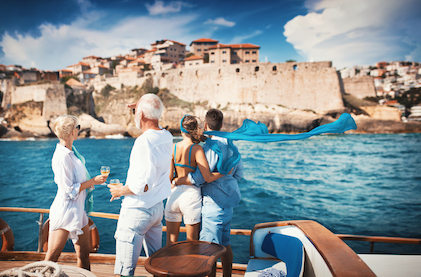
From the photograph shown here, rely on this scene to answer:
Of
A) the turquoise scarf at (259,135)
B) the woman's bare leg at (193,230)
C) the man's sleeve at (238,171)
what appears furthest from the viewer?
the man's sleeve at (238,171)

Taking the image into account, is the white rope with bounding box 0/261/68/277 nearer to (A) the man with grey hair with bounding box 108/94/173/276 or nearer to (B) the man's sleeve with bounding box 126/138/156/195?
(A) the man with grey hair with bounding box 108/94/173/276

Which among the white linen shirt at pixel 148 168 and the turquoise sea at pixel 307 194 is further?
the turquoise sea at pixel 307 194

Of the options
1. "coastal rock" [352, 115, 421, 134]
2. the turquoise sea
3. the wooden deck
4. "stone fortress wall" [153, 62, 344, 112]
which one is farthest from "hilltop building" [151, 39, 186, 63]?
the wooden deck

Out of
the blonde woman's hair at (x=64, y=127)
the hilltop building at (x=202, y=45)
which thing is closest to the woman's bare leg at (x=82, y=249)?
the blonde woman's hair at (x=64, y=127)

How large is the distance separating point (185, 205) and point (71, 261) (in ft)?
4.83

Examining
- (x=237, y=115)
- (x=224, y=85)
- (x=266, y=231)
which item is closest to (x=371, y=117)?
(x=237, y=115)

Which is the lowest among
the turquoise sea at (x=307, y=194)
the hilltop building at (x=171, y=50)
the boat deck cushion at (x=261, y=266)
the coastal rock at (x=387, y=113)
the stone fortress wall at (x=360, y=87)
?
the turquoise sea at (x=307, y=194)

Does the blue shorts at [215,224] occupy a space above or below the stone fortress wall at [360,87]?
below

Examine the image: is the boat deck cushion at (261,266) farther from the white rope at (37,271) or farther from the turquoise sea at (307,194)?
the turquoise sea at (307,194)

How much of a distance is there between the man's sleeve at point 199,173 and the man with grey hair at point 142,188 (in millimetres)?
344

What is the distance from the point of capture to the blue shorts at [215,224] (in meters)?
1.90

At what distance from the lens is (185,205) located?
1916 millimetres

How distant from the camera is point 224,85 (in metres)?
35.3

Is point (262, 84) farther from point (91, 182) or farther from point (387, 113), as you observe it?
point (91, 182)
